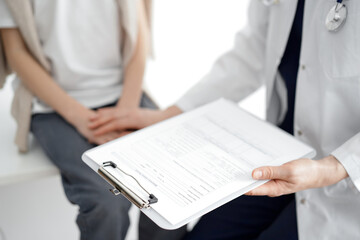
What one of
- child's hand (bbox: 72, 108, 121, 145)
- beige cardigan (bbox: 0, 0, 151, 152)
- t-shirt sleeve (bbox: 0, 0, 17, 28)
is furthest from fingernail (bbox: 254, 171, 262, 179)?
t-shirt sleeve (bbox: 0, 0, 17, 28)

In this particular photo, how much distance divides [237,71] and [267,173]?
45 centimetres

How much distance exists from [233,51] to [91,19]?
1.29 ft

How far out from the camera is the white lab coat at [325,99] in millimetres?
876

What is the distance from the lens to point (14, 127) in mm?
1337

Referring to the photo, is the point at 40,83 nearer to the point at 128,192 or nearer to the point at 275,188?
the point at 128,192

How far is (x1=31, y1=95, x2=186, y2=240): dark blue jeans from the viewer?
1.06 meters

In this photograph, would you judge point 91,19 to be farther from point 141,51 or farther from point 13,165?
point 13,165

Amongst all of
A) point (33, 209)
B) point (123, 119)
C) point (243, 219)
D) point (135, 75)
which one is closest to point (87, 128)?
point (123, 119)

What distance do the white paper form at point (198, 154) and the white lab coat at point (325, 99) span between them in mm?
100

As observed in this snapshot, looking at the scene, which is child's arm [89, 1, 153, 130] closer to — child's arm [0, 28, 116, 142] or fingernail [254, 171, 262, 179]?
child's arm [0, 28, 116, 142]

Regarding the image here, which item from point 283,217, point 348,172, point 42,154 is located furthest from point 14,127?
point 348,172

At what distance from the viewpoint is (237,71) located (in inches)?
46.1

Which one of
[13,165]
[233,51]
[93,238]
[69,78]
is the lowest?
[93,238]

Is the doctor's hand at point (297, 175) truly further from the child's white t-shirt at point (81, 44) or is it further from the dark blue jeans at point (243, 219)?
the child's white t-shirt at point (81, 44)
